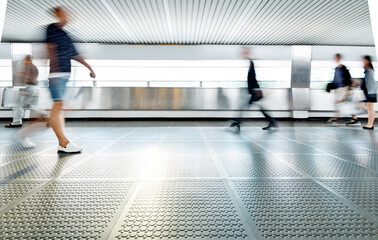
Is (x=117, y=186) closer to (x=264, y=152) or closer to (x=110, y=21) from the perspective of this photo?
(x=264, y=152)

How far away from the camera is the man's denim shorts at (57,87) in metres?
3.38

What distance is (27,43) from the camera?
38.1 ft

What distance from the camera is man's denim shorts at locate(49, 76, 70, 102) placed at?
3.38 m

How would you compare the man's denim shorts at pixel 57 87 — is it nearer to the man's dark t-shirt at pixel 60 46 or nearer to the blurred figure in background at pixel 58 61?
the blurred figure in background at pixel 58 61

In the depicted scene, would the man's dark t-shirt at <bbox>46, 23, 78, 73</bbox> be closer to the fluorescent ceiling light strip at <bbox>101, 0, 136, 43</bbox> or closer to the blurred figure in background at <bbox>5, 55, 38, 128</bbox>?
the blurred figure in background at <bbox>5, 55, 38, 128</bbox>

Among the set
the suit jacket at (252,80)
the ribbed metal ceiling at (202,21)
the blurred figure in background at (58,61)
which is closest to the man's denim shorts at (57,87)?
the blurred figure in background at (58,61)

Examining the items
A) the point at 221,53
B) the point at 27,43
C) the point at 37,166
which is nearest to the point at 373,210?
the point at 37,166

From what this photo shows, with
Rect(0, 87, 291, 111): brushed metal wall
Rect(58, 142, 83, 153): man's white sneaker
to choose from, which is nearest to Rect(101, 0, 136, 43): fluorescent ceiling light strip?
Rect(0, 87, 291, 111): brushed metal wall

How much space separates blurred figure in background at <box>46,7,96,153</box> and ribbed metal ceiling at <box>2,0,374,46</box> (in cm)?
341

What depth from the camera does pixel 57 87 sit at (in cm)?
339

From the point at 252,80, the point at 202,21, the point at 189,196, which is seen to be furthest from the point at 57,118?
the point at 202,21

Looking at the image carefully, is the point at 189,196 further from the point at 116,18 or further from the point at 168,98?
the point at 168,98

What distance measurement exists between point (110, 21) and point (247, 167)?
8466 millimetres

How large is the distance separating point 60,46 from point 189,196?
297cm
